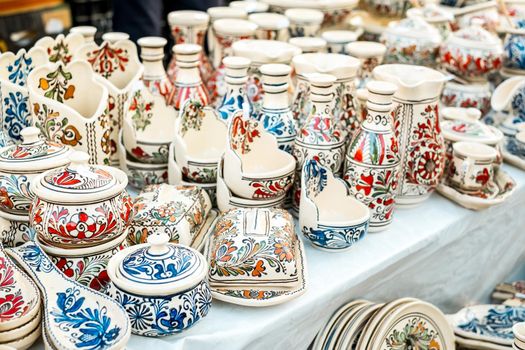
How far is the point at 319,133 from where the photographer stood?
45.0 inches

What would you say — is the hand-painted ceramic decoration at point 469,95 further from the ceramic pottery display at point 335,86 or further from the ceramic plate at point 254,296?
the ceramic plate at point 254,296

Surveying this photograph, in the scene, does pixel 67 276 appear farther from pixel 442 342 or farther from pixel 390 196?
pixel 442 342

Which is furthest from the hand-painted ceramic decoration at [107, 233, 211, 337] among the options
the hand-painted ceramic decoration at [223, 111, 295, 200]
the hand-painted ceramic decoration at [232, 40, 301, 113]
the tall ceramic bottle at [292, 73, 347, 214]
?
the hand-painted ceramic decoration at [232, 40, 301, 113]

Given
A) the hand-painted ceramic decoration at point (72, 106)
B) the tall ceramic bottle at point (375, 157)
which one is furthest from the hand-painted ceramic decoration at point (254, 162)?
the hand-painted ceramic decoration at point (72, 106)

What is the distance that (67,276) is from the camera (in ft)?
2.85

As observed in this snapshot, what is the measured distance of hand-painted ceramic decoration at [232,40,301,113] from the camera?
1301mm

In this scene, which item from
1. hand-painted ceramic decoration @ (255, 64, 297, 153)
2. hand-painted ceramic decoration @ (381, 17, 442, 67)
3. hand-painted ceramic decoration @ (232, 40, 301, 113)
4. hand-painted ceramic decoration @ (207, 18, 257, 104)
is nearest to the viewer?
hand-painted ceramic decoration @ (255, 64, 297, 153)

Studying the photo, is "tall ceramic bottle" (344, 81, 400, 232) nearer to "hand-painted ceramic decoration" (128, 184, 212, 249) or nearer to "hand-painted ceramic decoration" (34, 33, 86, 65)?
"hand-painted ceramic decoration" (128, 184, 212, 249)

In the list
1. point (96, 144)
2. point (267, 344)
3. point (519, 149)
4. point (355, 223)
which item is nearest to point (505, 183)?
point (519, 149)

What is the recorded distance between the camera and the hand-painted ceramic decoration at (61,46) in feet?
4.03

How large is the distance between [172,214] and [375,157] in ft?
1.28

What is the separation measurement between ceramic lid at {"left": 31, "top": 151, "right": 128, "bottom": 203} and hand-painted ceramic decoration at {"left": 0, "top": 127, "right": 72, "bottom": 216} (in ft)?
0.18

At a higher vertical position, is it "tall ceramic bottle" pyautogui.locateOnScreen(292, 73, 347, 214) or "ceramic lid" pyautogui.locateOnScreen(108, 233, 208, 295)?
"tall ceramic bottle" pyautogui.locateOnScreen(292, 73, 347, 214)

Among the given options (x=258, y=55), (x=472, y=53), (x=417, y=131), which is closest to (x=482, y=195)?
(x=417, y=131)
